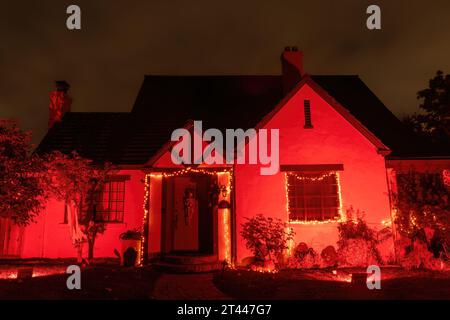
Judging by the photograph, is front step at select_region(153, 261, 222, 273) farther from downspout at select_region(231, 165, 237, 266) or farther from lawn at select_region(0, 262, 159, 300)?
downspout at select_region(231, 165, 237, 266)

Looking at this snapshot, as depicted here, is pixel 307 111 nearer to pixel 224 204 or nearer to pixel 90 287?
pixel 224 204

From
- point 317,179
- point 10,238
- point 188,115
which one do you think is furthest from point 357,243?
point 10,238

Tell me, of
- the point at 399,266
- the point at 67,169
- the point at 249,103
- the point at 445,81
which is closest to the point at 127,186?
the point at 67,169

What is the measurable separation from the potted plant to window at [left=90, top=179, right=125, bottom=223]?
201cm

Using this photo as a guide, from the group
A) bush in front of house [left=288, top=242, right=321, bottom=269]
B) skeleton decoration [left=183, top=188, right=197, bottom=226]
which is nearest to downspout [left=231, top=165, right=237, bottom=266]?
skeleton decoration [left=183, top=188, right=197, bottom=226]

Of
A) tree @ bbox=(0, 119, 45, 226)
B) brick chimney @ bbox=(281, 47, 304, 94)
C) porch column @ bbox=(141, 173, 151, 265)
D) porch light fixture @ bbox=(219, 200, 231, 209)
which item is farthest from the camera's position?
brick chimney @ bbox=(281, 47, 304, 94)

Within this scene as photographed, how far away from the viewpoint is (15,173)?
10102mm

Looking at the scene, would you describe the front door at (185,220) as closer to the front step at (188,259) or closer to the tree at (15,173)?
the front step at (188,259)

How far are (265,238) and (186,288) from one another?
349 centimetres

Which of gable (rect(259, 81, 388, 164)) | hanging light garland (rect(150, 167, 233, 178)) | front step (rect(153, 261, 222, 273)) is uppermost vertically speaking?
gable (rect(259, 81, 388, 164))

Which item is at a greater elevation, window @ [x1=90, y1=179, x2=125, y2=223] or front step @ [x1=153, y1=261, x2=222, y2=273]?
window @ [x1=90, y1=179, x2=125, y2=223]

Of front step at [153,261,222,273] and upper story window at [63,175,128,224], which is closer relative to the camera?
front step at [153,261,222,273]

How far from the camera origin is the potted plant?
10875 mm
